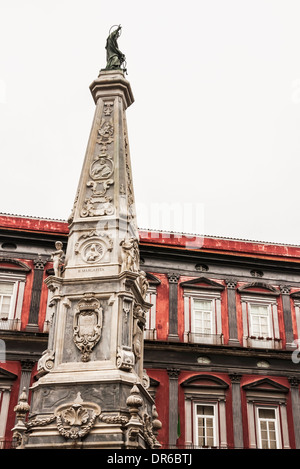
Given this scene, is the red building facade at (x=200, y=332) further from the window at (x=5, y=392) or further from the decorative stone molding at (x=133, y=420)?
the decorative stone molding at (x=133, y=420)

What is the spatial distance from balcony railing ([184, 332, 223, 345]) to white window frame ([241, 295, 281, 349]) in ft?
3.28

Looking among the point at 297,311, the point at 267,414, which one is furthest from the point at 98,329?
the point at 297,311

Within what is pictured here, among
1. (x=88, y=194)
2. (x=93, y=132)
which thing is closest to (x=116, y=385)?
(x=88, y=194)

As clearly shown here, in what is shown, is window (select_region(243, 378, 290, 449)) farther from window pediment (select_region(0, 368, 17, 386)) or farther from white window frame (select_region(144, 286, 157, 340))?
window pediment (select_region(0, 368, 17, 386))

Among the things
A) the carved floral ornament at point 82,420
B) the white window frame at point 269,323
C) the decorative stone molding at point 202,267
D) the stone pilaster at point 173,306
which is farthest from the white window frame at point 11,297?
the carved floral ornament at point 82,420

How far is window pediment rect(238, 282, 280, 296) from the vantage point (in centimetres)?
2364

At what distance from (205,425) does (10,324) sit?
749 cm

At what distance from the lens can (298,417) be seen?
2103cm

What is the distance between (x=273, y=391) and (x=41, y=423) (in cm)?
1281

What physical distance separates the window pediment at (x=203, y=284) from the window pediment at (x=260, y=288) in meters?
0.96

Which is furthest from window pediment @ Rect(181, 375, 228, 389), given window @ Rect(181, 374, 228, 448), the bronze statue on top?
the bronze statue on top

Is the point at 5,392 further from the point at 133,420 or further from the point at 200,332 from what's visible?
the point at 133,420
